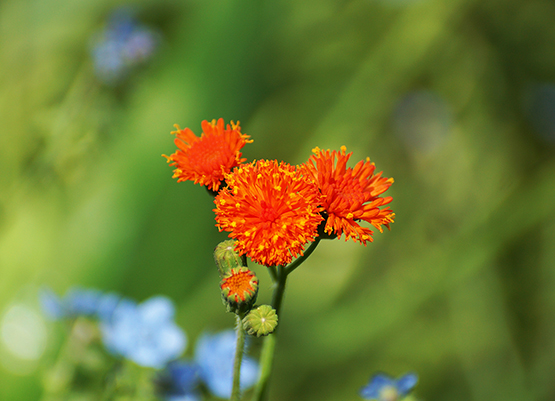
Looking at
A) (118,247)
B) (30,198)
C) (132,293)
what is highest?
(30,198)

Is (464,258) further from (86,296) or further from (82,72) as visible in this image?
(82,72)

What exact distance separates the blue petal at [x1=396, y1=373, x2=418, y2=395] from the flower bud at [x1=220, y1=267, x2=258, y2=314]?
0.34 metres

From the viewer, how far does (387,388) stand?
91cm

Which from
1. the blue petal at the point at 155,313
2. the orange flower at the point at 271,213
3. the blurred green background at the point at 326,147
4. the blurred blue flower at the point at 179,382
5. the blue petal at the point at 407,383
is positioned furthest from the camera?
the blurred green background at the point at 326,147

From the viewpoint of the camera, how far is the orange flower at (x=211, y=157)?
78 centimetres

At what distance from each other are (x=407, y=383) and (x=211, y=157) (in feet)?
1.76

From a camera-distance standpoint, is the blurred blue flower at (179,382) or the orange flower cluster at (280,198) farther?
the blurred blue flower at (179,382)

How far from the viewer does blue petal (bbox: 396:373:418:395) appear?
33.0 inches

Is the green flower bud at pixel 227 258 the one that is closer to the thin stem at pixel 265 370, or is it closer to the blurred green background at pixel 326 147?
the thin stem at pixel 265 370

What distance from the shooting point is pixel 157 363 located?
1012mm

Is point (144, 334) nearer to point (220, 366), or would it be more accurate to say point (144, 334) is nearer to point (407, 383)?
point (220, 366)

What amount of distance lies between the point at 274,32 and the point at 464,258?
54.7 inches

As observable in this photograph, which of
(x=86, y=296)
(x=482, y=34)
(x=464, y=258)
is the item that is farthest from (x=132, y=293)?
(x=482, y=34)

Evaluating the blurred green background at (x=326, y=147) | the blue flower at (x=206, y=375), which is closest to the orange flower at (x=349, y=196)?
the blue flower at (x=206, y=375)
